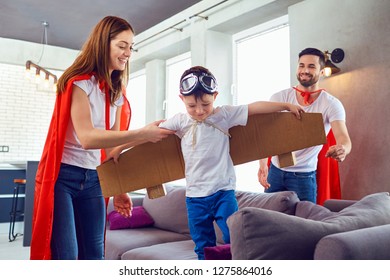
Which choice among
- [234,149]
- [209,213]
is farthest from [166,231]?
[234,149]

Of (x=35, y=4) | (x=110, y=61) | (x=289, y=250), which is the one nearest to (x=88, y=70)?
(x=110, y=61)

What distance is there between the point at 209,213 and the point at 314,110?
0.68 metres

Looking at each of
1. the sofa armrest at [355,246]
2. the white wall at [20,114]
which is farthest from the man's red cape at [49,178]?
the white wall at [20,114]

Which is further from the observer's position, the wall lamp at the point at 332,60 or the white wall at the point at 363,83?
the wall lamp at the point at 332,60

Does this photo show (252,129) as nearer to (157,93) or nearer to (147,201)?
(147,201)

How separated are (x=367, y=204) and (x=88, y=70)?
85 cm

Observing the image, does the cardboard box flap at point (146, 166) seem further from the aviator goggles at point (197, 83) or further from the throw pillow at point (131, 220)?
the throw pillow at point (131, 220)

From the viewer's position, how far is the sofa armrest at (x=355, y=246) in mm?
670

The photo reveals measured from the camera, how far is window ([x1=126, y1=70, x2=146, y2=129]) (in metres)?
4.61

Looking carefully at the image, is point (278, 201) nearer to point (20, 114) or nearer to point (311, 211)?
point (311, 211)

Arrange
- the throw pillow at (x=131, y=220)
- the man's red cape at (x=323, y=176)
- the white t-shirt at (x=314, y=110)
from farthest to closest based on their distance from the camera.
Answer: the throw pillow at (x=131, y=220) → the man's red cape at (x=323, y=176) → the white t-shirt at (x=314, y=110)

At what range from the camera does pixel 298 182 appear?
5.54 ft

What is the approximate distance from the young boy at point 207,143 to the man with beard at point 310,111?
1.55 feet

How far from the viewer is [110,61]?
1.02 metres
